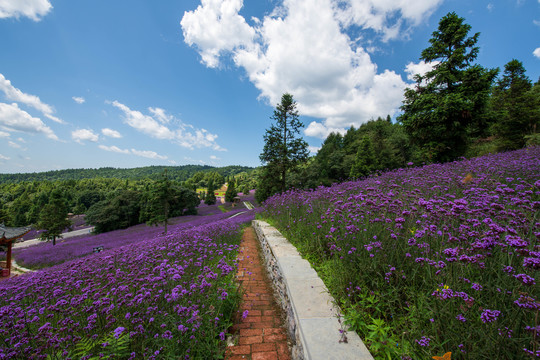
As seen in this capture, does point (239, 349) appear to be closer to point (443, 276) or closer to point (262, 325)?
point (262, 325)

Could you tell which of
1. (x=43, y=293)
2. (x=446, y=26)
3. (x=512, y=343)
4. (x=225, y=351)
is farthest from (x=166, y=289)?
(x=446, y=26)

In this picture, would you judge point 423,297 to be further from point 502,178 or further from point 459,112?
point 459,112

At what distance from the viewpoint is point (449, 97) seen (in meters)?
13.2

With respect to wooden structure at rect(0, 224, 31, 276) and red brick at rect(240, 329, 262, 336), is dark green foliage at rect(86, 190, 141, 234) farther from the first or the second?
red brick at rect(240, 329, 262, 336)

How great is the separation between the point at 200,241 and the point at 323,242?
2858 mm

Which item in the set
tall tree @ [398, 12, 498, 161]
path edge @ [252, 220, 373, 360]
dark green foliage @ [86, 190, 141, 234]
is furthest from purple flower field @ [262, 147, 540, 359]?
dark green foliage @ [86, 190, 141, 234]

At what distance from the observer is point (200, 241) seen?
484 cm

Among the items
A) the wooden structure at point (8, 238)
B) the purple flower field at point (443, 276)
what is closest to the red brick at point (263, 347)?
the purple flower field at point (443, 276)

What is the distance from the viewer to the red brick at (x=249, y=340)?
248cm

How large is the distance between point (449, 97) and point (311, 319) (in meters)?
17.3

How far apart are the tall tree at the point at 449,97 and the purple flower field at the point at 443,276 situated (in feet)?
40.5

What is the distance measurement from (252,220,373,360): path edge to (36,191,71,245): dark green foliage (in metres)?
29.3

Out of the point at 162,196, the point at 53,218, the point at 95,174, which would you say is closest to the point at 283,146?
the point at 162,196

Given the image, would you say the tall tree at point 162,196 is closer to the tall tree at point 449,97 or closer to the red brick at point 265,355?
the red brick at point 265,355
